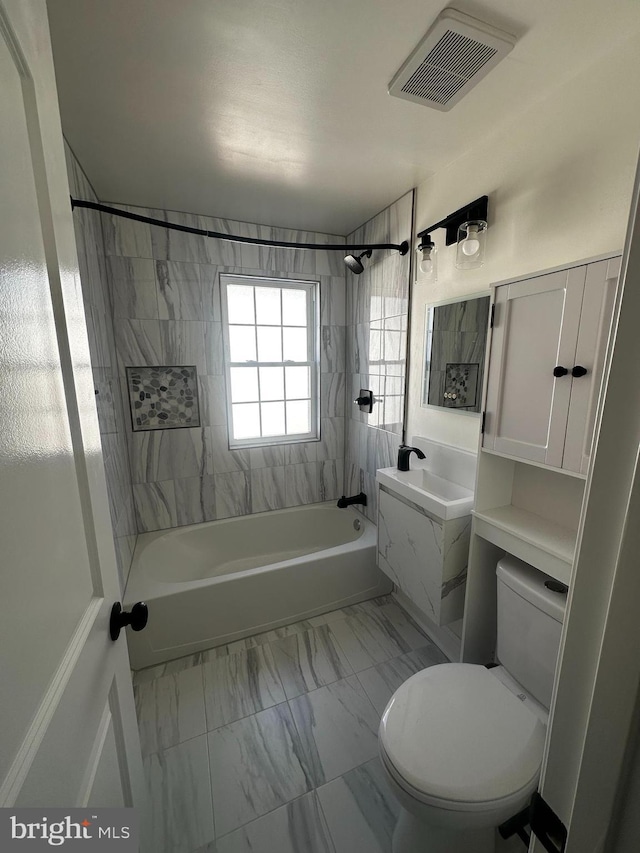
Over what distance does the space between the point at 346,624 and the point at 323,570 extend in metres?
0.34

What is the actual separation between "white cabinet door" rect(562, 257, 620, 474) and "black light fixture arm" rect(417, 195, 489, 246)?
68 centimetres

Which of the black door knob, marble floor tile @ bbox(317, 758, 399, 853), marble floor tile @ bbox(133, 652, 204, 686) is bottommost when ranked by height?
marble floor tile @ bbox(133, 652, 204, 686)

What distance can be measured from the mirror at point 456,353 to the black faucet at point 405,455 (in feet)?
0.92

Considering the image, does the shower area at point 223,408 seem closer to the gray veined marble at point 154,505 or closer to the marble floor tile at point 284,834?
the gray veined marble at point 154,505

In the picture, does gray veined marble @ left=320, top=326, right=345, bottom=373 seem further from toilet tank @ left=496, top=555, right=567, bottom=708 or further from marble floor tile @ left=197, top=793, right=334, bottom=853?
marble floor tile @ left=197, top=793, right=334, bottom=853

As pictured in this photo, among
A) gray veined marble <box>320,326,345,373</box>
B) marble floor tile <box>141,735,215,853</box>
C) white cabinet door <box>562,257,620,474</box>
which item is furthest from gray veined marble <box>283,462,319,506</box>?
white cabinet door <box>562,257,620,474</box>

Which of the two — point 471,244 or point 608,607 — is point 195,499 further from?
point 608,607

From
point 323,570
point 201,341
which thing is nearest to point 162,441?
point 201,341

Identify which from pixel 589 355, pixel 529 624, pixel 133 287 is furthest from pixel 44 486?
pixel 133 287

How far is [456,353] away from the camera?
5.90 feet

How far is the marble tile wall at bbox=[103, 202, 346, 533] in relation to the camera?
89.0 inches

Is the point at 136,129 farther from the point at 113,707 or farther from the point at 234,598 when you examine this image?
the point at 234,598

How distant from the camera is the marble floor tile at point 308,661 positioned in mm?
1728

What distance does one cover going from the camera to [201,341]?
2451mm
